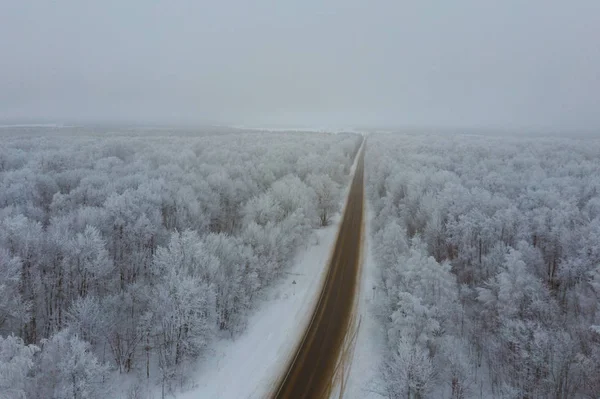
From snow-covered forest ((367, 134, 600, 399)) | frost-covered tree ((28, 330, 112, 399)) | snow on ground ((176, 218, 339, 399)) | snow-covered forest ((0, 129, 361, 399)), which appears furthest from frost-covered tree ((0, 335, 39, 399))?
snow-covered forest ((367, 134, 600, 399))

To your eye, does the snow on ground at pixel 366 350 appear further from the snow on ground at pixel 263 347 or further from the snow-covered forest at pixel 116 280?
the snow-covered forest at pixel 116 280

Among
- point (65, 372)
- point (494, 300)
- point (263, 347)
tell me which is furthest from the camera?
point (263, 347)

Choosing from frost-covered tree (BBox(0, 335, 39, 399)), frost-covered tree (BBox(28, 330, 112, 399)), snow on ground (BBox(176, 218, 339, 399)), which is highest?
frost-covered tree (BBox(0, 335, 39, 399))

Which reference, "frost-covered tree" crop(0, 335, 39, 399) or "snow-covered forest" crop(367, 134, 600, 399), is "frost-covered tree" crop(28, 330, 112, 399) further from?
"snow-covered forest" crop(367, 134, 600, 399)

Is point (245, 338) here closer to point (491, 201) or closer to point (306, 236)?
point (306, 236)

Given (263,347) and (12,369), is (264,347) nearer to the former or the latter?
(263,347)

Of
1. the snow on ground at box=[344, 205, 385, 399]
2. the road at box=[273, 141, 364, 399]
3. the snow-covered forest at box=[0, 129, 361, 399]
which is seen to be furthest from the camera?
the road at box=[273, 141, 364, 399]

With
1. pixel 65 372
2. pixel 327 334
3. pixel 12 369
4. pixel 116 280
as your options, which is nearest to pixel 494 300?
pixel 327 334

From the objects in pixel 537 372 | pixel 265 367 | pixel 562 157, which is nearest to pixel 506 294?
pixel 537 372
